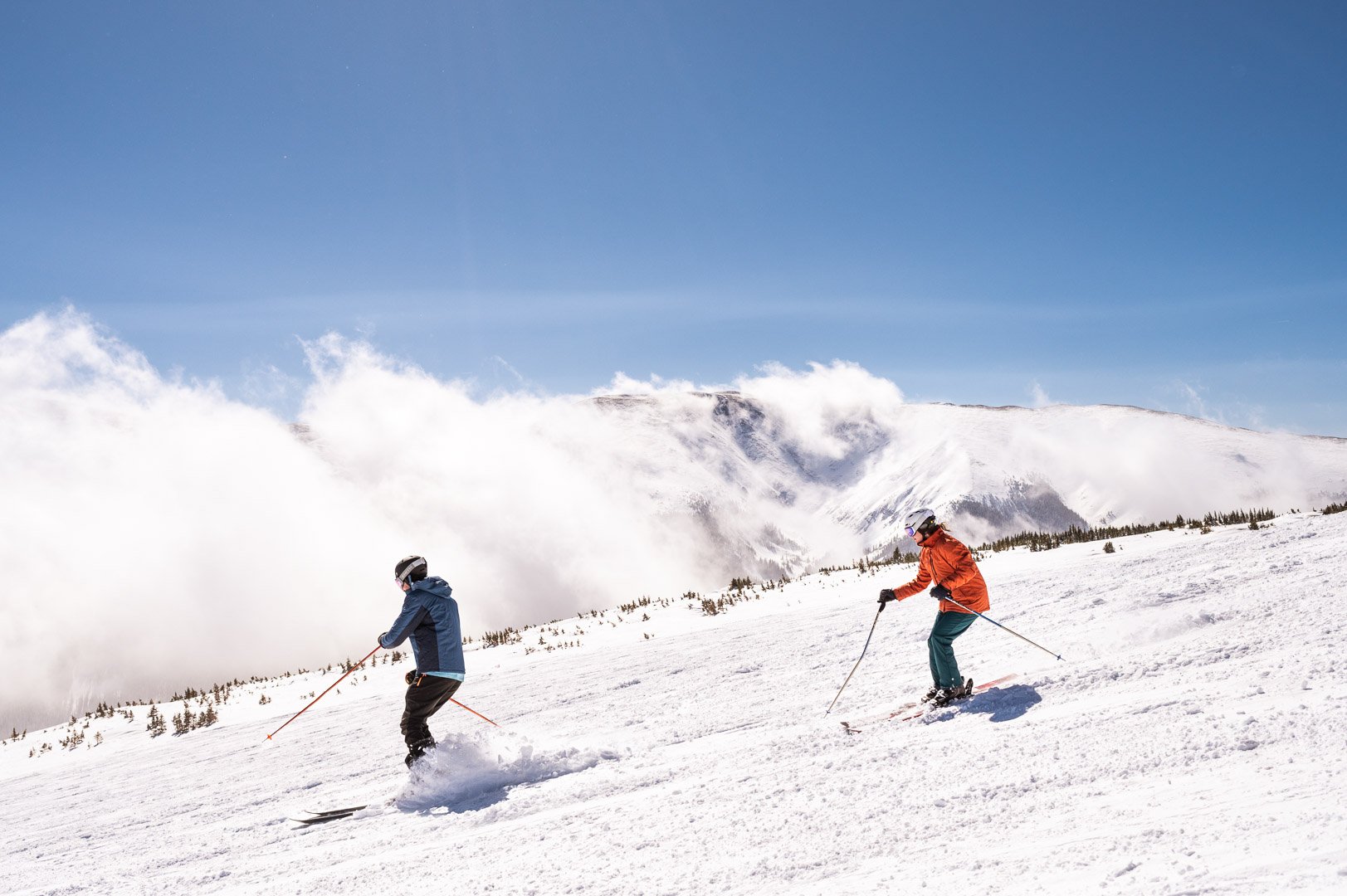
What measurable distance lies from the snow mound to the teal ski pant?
3195mm

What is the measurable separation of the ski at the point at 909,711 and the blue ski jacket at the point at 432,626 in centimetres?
380

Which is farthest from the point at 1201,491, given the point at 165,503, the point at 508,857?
the point at 165,503

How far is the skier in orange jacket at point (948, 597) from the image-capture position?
6639mm

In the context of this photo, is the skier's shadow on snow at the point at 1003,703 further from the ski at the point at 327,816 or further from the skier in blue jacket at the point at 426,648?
the ski at the point at 327,816

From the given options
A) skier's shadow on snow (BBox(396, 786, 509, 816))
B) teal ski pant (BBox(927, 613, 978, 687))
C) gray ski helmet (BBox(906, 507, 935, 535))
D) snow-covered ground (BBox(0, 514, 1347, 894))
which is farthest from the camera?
gray ski helmet (BBox(906, 507, 935, 535))

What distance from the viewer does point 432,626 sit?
23.6 ft

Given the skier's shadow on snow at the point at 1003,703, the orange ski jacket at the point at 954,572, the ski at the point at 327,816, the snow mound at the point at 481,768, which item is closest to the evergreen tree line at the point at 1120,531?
the orange ski jacket at the point at 954,572

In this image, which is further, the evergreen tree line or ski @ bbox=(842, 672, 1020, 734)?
the evergreen tree line

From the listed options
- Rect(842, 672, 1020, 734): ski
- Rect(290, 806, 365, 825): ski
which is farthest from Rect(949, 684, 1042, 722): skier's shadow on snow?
Rect(290, 806, 365, 825): ski

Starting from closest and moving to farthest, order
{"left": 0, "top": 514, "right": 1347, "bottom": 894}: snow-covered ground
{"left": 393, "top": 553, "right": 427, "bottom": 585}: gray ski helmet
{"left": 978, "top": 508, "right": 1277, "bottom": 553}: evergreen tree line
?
{"left": 0, "top": 514, "right": 1347, "bottom": 894}: snow-covered ground < {"left": 393, "top": 553, "right": 427, "bottom": 585}: gray ski helmet < {"left": 978, "top": 508, "right": 1277, "bottom": 553}: evergreen tree line

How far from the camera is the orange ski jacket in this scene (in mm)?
6691

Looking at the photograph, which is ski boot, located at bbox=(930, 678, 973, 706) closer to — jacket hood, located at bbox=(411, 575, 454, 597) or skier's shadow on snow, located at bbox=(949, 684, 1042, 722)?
skier's shadow on snow, located at bbox=(949, 684, 1042, 722)

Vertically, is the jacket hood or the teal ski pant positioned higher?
the jacket hood

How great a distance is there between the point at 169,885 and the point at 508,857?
3.03 meters
